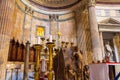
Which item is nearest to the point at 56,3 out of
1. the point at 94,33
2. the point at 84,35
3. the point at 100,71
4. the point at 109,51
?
the point at 84,35

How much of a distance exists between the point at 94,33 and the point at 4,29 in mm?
5165

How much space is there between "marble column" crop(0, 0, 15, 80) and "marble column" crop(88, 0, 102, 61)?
4837 mm

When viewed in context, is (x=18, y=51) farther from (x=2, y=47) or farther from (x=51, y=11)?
(x=51, y=11)

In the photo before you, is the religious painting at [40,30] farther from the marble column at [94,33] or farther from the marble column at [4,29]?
the marble column at [4,29]

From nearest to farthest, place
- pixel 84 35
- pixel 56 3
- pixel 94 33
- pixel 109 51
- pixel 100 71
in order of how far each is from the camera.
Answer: pixel 100 71, pixel 94 33, pixel 84 35, pixel 109 51, pixel 56 3

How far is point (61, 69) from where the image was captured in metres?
3.47

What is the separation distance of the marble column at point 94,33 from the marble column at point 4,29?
4.84m

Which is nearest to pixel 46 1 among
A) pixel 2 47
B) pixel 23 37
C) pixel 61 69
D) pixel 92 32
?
pixel 23 37

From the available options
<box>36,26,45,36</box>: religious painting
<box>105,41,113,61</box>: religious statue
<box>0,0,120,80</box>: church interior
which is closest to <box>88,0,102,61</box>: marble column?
<box>0,0,120,80</box>: church interior

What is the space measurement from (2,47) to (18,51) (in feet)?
5.63

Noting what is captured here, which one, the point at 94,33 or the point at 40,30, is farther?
the point at 40,30

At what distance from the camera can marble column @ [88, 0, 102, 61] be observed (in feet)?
25.6

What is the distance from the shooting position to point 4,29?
596cm

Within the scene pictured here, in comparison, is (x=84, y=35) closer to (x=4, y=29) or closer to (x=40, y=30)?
(x=40, y=30)
